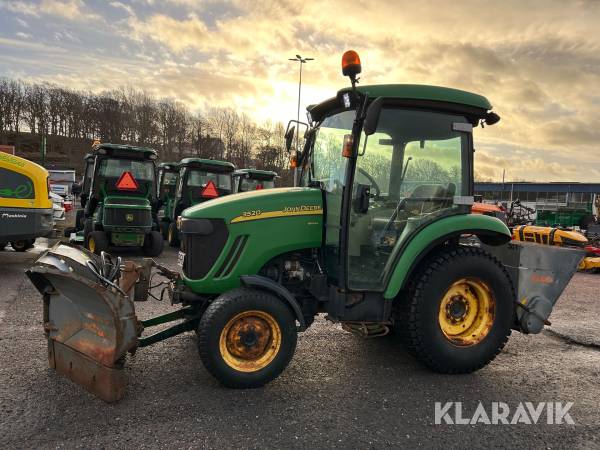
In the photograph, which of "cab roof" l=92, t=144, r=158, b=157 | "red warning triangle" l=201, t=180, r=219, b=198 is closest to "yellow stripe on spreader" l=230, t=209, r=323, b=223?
"cab roof" l=92, t=144, r=158, b=157

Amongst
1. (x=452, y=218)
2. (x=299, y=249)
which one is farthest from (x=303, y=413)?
(x=452, y=218)

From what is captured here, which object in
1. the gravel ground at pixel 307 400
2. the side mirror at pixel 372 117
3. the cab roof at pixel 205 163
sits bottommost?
the gravel ground at pixel 307 400

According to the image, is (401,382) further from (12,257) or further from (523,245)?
(12,257)

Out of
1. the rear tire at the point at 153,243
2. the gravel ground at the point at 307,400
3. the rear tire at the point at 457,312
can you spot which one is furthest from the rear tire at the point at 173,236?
the rear tire at the point at 457,312

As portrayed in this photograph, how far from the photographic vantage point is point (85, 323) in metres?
3.49

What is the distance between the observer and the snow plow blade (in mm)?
3268

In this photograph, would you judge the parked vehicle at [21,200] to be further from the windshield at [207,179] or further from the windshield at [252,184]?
the windshield at [252,184]

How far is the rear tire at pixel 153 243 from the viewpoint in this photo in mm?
10445

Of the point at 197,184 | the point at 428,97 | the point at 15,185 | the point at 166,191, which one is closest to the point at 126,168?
the point at 197,184

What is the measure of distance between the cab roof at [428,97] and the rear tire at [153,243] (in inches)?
283

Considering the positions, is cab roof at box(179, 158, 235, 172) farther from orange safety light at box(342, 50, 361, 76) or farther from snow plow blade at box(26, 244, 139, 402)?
orange safety light at box(342, 50, 361, 76)

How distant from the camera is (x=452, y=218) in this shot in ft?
13.4

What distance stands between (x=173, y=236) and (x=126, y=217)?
96.8 inches

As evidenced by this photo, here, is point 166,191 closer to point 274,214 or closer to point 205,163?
point 205,163
